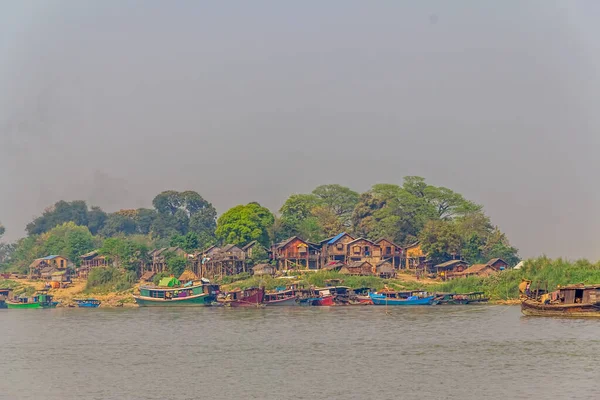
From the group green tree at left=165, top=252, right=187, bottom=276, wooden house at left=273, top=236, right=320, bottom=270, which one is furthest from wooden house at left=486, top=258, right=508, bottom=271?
green tree at left=165, top=252, right=187, bottom=276

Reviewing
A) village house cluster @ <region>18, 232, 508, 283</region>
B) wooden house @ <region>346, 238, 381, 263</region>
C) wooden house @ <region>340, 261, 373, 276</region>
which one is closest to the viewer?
wooden house @ <region>340, 261, 373, 276</region>

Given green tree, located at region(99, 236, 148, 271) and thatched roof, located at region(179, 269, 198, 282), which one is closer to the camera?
thatched roof, located at region(179, 269, 198, 282)

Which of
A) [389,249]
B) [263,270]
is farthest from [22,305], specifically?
[389,249]

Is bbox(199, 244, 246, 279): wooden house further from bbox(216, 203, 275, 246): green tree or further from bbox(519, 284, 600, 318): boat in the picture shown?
bbox(519, 284, 600, 318): boat

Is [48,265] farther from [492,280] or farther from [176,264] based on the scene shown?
[492,280]

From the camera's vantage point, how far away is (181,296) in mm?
86625

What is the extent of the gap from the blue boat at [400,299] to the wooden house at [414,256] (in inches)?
858

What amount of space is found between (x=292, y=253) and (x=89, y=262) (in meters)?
A: 31.2

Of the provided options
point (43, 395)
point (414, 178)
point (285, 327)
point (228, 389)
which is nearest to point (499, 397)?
point (228, 389)

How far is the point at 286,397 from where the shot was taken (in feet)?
104

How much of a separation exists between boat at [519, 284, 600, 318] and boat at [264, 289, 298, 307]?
26.7 metres

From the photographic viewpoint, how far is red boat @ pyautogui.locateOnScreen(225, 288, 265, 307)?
81.3 m

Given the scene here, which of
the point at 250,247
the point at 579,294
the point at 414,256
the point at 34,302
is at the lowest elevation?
the point at 34,302

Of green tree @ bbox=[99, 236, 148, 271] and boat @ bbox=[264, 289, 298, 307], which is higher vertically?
green tree @ bbox=[99, 236, 148, 271]
